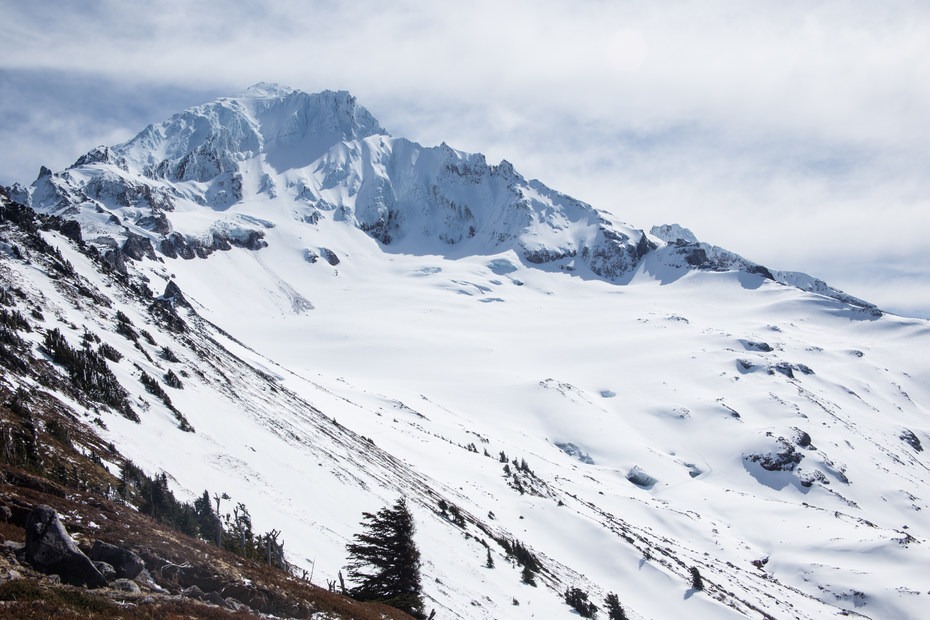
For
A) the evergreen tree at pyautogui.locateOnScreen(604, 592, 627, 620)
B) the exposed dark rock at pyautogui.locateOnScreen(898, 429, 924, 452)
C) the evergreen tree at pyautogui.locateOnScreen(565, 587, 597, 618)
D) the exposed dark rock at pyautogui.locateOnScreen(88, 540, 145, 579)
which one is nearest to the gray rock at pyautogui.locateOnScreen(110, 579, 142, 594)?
the exposed dark rock at pyautogui.locateOnScreen(88, 540, 145, 579)

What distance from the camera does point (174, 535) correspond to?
Result: 63.2 ft

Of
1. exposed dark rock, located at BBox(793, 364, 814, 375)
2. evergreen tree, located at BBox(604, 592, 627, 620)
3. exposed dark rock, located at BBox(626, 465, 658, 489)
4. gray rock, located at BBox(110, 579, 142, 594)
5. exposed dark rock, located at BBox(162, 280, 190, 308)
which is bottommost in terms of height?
exposed dark rock, located at BBox(626, 465, 658, 489)

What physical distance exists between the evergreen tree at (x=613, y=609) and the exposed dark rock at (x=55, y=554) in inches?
1426

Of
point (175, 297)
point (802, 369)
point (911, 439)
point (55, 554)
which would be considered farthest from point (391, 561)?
point (802, 369)

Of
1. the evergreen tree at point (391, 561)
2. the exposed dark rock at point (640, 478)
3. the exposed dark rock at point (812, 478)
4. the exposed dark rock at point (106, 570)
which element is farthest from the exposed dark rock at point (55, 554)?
the exposed dark rock at point (812, 478)

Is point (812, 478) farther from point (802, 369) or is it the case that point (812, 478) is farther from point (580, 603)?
point (580, 603)

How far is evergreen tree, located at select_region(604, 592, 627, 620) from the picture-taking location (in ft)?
137

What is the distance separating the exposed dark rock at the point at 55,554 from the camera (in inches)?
526

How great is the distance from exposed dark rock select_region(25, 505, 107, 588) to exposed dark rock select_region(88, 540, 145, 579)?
0.86 m

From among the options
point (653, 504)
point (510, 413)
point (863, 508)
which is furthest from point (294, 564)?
point (863, 508)

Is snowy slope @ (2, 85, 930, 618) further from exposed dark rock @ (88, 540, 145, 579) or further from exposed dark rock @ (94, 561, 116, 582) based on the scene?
exposed dark rock @ (94, 561, 116, 582)

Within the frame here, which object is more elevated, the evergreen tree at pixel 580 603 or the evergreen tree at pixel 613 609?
the evergreen tree at pixel 580 603

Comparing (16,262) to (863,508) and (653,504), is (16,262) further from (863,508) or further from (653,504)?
(863,508)

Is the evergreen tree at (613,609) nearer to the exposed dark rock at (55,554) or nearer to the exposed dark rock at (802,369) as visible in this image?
the exposed dark rock at (55,554)
